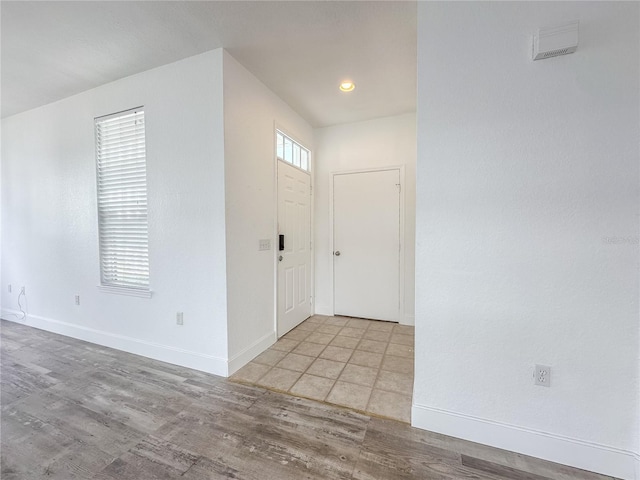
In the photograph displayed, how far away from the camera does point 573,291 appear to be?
1376 millimetres

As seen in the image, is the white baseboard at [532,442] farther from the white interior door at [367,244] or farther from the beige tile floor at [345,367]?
the white interior door at [367,244]

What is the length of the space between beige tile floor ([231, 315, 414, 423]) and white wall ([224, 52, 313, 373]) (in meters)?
0.28

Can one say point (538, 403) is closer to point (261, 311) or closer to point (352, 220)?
point (261, 311)

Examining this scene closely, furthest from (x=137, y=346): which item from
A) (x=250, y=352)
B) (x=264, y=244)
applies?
(x=264, y=244)

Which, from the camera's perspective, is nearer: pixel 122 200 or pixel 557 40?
pixel 557 40

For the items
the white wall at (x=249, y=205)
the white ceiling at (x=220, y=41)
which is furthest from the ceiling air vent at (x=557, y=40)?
the white wall at (x=249, y=205)

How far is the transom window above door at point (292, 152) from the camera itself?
2994 mm

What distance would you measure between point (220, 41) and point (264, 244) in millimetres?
1750

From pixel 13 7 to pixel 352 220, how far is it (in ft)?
11.2

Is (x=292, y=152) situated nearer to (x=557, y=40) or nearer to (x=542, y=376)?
(x=557, y=40)

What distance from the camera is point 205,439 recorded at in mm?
1565

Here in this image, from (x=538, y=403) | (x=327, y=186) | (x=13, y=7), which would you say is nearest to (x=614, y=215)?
(x=538, y=403)

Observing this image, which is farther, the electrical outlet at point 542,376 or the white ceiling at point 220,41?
the white ceiling at point 220,41

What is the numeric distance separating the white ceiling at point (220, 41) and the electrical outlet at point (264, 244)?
1592 mm
